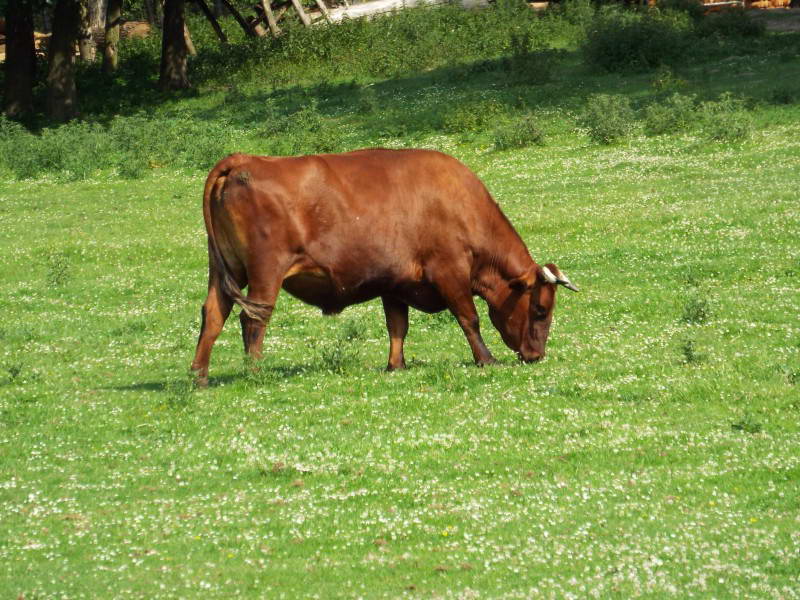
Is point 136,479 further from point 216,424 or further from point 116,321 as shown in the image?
point 116,321

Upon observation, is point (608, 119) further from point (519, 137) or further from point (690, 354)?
point (690, 354)

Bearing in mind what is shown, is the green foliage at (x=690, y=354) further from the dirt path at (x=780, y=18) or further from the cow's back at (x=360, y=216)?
the dirt path at (x=780, y=18)

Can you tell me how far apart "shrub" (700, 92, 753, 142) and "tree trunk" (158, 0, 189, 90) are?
2229cm

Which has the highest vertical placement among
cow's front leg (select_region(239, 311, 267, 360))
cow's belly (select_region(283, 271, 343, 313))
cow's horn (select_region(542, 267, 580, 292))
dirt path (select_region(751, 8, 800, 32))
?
cow's belly (select_region(283, 271, 343, 313))

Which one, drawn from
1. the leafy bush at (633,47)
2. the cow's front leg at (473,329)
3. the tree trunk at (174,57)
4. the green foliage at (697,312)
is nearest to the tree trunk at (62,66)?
the tree trunk at (174,57)

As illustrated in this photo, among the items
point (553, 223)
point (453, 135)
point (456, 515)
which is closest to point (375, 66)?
point (453, 135)

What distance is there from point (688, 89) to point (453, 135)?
7159 mm

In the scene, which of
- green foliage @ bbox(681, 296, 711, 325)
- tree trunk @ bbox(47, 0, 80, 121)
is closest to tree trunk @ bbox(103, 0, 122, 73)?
tree trunk @ bbox(47, 0, 80, 121)

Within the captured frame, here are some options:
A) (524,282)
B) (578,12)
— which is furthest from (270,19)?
(524,282)

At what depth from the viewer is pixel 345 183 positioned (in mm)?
14273

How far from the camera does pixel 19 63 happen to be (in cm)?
4594

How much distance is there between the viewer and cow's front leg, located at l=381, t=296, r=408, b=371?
14.9m

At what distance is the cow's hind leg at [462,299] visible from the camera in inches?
577

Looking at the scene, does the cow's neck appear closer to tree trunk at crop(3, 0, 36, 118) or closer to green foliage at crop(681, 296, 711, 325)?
green foliage at crop(681, 296, 711, 325)
